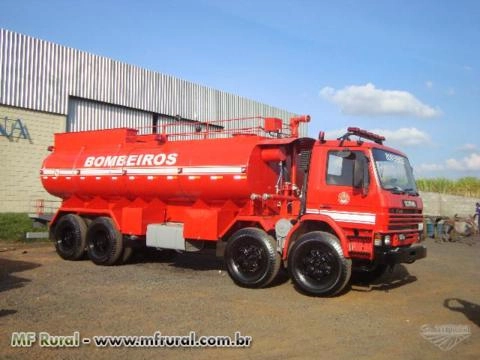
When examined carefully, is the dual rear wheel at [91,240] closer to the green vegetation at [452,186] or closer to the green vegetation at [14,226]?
the green vegetation at [14,226]

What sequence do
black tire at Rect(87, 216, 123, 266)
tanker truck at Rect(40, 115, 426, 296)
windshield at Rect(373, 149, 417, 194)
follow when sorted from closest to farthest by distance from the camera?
tanker truck at Rect(40, 115, 426, 296)
windshield at Rect(373, 149, 417, 194)
black tire at Rect(87, 216, 123, 266)

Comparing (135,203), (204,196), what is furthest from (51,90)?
(204,196)

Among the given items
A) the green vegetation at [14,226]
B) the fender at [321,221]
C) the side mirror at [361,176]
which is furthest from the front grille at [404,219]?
the green vegetation at [14,226]

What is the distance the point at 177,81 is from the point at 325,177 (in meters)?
17.1

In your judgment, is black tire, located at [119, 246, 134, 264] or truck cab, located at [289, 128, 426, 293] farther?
black tire, located at [119, 246, 134, 264]

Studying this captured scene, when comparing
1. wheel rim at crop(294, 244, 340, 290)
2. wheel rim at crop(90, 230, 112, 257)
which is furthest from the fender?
wheel rim at crop(90, 230, 112, 257)

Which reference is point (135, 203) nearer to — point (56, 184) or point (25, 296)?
point (56, 184)

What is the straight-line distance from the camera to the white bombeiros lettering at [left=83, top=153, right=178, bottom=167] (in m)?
12.1

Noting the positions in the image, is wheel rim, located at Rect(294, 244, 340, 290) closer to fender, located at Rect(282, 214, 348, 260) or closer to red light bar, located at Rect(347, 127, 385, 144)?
fender, located at Rect(282, 214, 348, 260)

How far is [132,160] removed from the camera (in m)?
12.7

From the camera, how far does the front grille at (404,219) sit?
9359 mm

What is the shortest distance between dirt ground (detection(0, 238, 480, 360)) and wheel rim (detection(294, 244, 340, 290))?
1.18 ft

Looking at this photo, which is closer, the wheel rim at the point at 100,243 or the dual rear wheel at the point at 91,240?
the dual rear wheel at the point at 91,240

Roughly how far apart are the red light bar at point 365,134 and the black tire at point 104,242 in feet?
20.9
